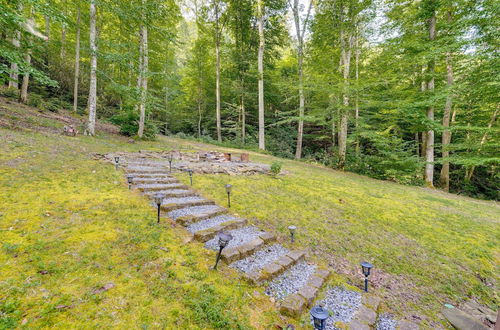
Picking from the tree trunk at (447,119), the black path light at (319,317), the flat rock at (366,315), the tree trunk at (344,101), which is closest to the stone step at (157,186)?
the black path light at (319,317)

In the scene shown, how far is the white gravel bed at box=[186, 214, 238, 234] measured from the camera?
3363 millimetres

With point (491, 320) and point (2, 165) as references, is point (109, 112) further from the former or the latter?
point (491, 320)

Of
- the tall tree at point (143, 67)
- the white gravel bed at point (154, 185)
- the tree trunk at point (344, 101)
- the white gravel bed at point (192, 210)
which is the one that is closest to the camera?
the white gravel bed at point (192, 210)

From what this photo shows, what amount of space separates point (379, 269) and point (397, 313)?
844 millimetres

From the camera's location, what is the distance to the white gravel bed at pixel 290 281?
2412 millimetres

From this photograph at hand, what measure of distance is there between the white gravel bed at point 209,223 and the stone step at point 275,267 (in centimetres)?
94

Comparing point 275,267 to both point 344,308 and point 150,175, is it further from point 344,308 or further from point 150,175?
point 150,175

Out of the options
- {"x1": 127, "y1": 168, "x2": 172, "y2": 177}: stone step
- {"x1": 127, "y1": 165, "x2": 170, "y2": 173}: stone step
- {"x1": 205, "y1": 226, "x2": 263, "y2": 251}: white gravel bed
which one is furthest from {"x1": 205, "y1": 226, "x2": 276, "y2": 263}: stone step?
{"x1": 127, "y1": 165, "x2": 170, "y2": 173}: stone step

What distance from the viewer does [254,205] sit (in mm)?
4688

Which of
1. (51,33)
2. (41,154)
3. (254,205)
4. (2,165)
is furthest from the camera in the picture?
(51,33)

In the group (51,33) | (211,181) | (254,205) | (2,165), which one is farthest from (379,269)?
(51,33)

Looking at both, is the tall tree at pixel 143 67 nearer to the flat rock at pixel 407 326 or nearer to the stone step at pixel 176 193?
the stone step at pixel 176 193

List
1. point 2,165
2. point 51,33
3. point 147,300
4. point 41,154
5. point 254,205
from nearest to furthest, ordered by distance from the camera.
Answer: point 147,300 → point 2,165 → point 254,205 → point 41,154 → point 51,33

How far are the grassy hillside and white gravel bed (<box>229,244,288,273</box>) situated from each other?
25cm
